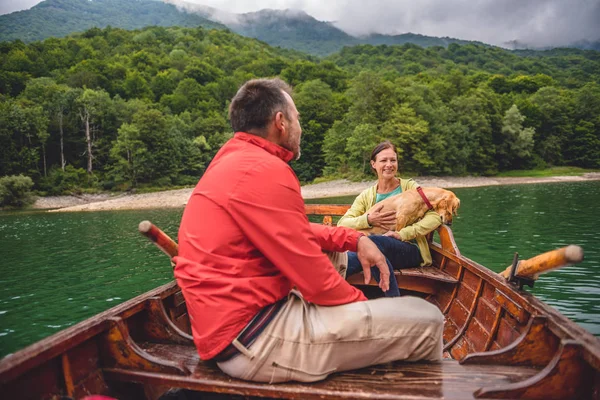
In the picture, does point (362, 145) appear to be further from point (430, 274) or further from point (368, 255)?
point (368, 255)

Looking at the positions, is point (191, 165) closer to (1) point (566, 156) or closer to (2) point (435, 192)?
(2) point (435, 192)

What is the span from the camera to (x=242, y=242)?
192 cm

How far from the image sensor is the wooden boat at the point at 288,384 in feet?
6.53

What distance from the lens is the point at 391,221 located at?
4.92m

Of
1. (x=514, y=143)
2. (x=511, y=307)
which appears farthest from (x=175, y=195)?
(x=514, y=143)

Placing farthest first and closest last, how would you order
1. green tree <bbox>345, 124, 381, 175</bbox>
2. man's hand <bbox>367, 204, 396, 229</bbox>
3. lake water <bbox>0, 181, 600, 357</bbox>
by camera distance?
1. green tree <bbox>345, 124, 381, 175</bbox>
2. lake water <bbox>0, 181, 600, 357</bbox>
3. man's hand <bbox>367, 204, 396, 229</bbox>

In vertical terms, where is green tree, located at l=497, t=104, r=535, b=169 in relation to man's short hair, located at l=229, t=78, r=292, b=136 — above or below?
below

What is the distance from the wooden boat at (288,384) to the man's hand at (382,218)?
5.33ft

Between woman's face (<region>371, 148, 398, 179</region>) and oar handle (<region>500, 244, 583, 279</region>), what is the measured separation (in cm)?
240

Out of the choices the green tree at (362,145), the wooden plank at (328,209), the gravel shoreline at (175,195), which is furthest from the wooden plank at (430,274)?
the green tree at (362,145)

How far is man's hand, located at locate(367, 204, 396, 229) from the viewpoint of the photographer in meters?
4.91

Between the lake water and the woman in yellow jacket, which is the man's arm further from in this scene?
the lake water

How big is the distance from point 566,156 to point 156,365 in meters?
77.8

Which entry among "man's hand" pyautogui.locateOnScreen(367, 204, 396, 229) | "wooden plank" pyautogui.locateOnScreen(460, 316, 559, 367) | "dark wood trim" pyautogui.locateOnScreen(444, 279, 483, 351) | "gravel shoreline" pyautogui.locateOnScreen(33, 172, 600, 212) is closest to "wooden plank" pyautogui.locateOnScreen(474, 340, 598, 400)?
"wooden plank" pyautogui.locateOnScreen(460, 316, 559, 367)
